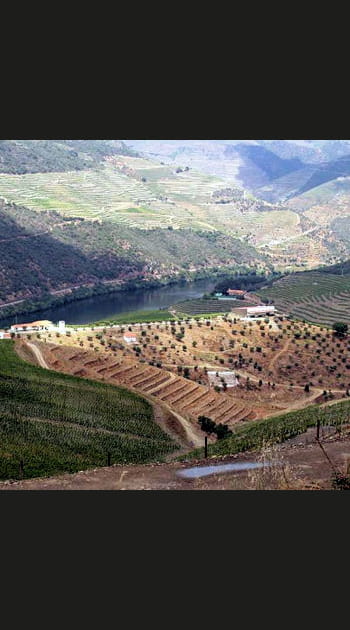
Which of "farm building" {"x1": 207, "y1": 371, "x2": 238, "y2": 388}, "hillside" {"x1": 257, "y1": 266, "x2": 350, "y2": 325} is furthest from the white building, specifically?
"farm building" {"x1": 207, "y1": 371, "x2": 238, "y2": 388}

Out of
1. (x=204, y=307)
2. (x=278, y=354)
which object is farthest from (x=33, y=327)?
(x=204, y=307)

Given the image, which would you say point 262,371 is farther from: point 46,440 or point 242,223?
point 242,223

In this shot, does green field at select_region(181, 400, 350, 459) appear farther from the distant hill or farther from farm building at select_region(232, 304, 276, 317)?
the distant hill

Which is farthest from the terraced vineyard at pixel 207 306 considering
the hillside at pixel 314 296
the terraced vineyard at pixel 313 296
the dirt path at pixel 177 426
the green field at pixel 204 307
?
the dirt path at pixel 177 426

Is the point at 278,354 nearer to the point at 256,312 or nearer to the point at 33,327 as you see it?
the point at 256,312

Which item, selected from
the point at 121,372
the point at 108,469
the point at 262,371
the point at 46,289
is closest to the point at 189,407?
the point at 121,372

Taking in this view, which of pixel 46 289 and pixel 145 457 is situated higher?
pixel 145 457
